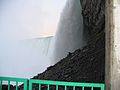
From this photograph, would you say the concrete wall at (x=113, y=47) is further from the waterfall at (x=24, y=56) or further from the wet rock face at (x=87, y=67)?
the waterfall at (x=24, y=56)

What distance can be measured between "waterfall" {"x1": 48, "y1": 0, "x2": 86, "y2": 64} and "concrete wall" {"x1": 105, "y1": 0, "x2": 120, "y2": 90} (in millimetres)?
17434

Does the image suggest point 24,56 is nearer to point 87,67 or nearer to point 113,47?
point 87,67

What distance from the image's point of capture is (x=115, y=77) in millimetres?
4617

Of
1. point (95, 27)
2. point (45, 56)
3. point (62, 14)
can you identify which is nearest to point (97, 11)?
point (95, 27)

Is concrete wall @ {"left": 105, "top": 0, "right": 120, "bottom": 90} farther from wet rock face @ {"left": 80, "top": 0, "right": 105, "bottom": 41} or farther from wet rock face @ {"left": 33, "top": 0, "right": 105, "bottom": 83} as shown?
wet rock face @ {"left": 80, "top": 0, "right": 105, "bottom": 41}

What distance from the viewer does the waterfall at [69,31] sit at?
23.2 m

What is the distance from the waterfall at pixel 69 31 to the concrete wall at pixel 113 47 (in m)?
17.4

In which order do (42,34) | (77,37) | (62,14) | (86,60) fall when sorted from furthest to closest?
(42,34), (62,14), (77,37), (86,60)

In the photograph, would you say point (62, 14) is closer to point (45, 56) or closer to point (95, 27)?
point (45, 56)

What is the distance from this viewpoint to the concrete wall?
15.2ft

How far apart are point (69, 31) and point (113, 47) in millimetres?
19725

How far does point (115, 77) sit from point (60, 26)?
21188 mm

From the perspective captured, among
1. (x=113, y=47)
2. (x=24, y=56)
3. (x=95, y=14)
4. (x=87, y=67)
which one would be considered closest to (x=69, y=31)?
(x=24, y=56)

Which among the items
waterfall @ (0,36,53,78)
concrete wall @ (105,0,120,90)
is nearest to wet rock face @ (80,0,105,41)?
waterfall @ (0,36,53,78)
